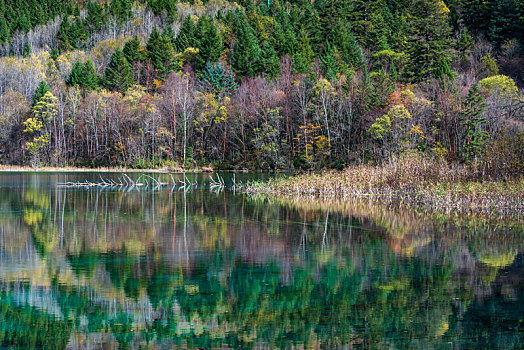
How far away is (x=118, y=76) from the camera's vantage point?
8438 centimetres

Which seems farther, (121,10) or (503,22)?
(121,10)

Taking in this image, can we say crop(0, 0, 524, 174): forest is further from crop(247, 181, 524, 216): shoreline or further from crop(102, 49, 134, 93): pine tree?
crop(247, 181, 524, 216): shoreline

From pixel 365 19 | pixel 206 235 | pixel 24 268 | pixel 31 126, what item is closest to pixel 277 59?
pixel 365 19

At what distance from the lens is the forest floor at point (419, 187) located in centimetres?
2559

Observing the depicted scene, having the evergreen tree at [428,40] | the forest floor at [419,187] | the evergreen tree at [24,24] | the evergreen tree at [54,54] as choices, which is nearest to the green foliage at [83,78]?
the evergreen tree at [54,54]

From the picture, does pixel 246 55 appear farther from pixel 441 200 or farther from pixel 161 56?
pixel 441 200

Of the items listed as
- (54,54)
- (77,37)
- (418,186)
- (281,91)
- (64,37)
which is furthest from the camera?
(77,37)

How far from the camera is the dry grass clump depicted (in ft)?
84.2

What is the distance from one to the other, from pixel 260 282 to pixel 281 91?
203 ft

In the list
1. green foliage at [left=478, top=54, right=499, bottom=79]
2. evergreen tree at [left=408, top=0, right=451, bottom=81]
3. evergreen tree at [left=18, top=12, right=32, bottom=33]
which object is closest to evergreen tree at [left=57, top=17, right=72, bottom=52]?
evergreen tree at [left=18, top=12, right=32, bottom=33]

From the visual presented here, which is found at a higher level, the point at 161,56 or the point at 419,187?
the point at 161,56

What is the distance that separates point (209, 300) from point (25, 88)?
8903 cm

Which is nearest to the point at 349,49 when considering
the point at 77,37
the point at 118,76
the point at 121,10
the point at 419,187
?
the point at 118,76

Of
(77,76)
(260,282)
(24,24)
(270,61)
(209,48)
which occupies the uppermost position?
(24,24)
